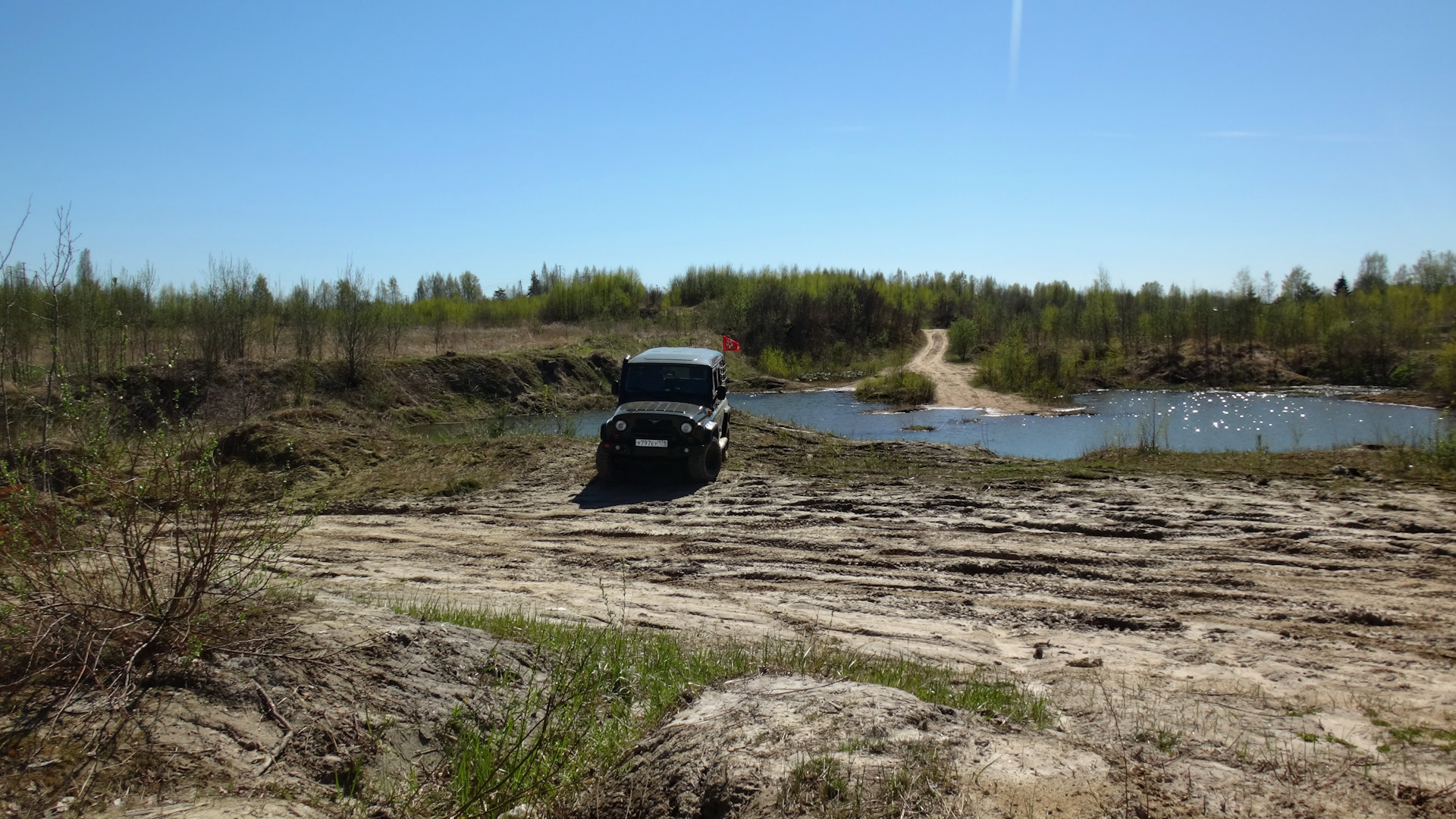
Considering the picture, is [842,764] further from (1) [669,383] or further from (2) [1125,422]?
(2) [1125,422]

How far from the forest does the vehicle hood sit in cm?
1026

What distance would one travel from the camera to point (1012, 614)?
25.8ft

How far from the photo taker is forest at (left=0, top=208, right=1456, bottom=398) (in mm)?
31484

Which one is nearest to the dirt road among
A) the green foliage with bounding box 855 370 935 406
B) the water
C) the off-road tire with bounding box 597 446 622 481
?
the green foliage with bounding box 855 370 935 406

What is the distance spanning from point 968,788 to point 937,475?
1140 centimetres

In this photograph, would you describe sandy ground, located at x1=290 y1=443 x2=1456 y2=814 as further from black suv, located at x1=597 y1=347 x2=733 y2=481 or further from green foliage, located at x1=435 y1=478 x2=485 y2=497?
black suv, located at x1=597 y1=347 x2=733 y2=481

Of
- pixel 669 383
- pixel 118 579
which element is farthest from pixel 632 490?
pixel 118 579

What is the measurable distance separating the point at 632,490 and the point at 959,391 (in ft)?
102

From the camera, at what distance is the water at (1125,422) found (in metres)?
22.6

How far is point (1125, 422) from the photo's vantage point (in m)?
30.3

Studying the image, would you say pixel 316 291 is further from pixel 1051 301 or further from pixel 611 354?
pixel 1051 301

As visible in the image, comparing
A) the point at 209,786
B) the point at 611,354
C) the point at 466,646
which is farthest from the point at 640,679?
the point at 611,354

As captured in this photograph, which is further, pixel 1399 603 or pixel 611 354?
pixel 611 354

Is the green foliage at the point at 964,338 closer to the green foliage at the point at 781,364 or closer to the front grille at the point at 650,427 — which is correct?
the green foliage at the point at 781,364
